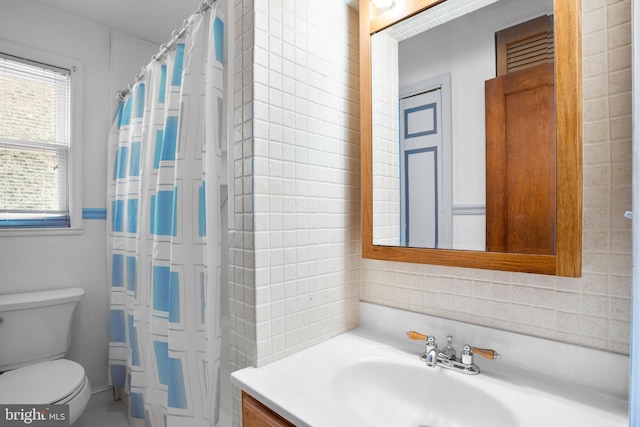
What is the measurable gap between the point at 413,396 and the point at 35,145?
2287 mm

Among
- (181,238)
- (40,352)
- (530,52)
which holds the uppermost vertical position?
(530,52)

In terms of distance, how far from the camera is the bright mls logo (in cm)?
131

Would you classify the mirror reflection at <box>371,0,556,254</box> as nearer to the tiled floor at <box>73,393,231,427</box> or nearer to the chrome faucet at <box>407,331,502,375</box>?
the chrome faucet at <box>407,331,502,375</box>

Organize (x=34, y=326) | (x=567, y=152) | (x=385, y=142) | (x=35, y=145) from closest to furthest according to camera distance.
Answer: (x=567, y=152) → (x=385, y=142) → (x=34, y=326) → (x=35, y=145)

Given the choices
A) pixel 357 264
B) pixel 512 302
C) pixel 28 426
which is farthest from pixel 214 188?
pixel 28 426

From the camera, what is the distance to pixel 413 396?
0.89 m

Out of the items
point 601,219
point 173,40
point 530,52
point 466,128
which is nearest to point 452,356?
point 601,219

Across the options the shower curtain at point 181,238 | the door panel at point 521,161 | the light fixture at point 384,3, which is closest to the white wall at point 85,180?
the shower curtain at point 181,238

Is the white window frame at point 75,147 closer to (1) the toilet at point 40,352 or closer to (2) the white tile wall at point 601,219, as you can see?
(1) the toilet at point 40,352

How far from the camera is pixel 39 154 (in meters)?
1.87

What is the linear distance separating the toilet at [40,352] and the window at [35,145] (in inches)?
17.4

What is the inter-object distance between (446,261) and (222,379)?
1151mm

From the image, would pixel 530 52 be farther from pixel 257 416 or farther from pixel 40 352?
pixel 40 352

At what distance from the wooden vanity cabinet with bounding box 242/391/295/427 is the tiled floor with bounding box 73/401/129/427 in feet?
4.81
